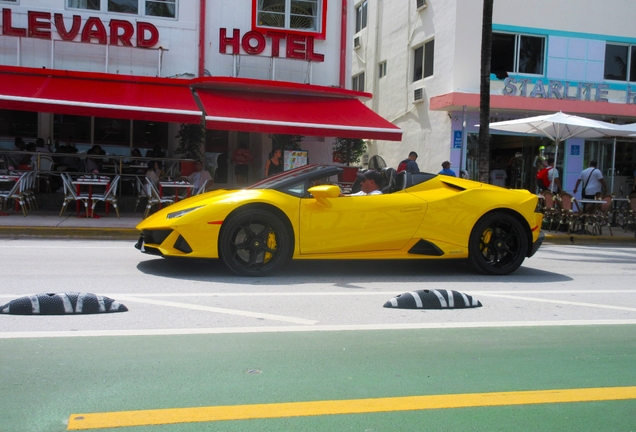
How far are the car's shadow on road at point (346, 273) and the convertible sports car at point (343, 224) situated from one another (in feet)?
0.76

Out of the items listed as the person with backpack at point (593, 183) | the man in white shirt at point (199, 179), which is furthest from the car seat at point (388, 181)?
the person with backpack at point (593, 183)

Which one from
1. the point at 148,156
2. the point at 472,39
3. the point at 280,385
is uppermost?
the point at 472,39

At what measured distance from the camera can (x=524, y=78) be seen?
18953 millimetres

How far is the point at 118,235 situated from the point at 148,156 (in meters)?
5.06

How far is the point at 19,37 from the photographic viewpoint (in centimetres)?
1491

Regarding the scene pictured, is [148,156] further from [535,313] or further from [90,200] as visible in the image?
[535,313]

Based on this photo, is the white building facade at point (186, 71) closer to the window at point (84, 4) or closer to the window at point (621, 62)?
the window at point (84, 4)

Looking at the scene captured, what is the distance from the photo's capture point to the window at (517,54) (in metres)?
19.0

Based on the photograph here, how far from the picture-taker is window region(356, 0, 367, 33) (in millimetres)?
26688

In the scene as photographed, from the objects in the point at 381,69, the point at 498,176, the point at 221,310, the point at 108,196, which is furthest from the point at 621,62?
the point at 221,310

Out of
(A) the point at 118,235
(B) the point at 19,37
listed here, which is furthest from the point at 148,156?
(A) the point at 118,235

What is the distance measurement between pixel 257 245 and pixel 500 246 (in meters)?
3.01

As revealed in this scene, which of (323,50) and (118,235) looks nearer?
(118,235)

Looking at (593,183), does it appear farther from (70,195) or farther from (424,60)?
(70,195)
